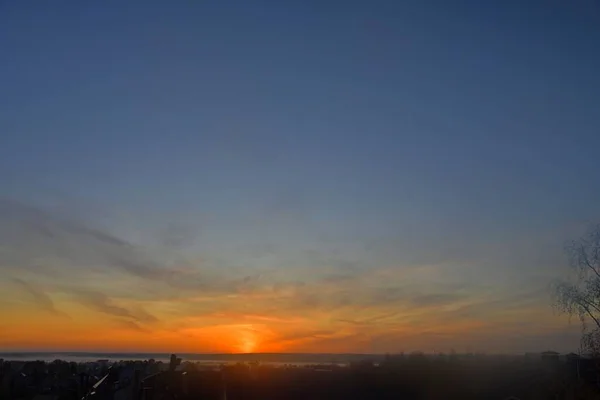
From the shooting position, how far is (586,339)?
37031 mm

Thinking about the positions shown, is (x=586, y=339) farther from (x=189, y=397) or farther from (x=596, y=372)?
(x=189, y=397)

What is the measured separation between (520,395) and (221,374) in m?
16.0

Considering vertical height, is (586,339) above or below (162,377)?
above

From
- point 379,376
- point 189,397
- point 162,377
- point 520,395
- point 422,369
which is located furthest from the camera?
point 422,369

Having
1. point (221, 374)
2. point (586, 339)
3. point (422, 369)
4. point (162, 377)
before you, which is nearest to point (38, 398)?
point (221, 374)

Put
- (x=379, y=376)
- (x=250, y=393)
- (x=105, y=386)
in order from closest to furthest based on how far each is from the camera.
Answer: (x=105, y=386), (x=250, y=393), (x=379, y=376)

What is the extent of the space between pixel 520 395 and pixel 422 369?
25.1ft

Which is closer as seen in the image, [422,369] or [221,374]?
[221,374]

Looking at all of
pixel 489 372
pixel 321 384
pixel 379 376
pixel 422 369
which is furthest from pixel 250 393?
pixel 489 372

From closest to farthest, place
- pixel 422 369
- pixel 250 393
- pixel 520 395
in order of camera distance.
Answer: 1. pixel 250 393
2. pixel 520 395
3. pixel 422 369

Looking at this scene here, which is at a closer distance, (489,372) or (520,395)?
(520,395)

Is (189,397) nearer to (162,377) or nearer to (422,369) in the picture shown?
(162,377)

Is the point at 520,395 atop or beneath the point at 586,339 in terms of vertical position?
beneath

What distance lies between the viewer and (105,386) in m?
20.2
